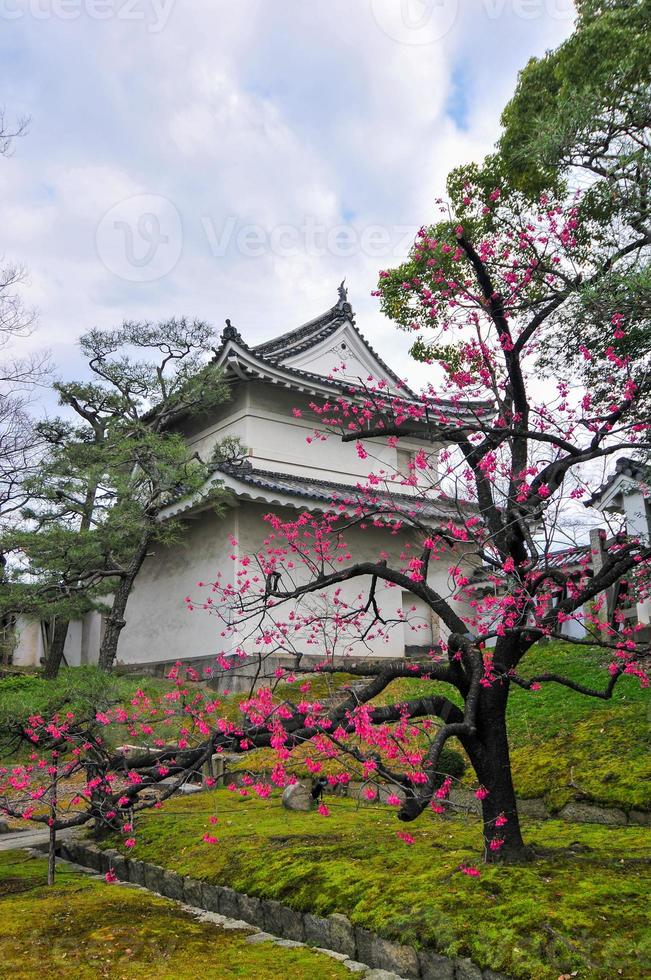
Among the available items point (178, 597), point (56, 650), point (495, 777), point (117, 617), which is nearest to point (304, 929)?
point (495, 777)

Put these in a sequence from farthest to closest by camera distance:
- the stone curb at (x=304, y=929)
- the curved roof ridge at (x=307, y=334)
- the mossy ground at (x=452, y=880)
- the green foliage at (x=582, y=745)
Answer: the curved roof ridge at (x=307, y=334) < the green foliage at (x=582, y=745) < the stone curb at (x=304, y=929) < the mossy ground at (x=452, y=880)

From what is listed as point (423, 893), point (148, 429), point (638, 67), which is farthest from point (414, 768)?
point (148, 429)

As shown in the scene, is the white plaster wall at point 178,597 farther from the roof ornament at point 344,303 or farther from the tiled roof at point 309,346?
the roof ornament at point 344,303

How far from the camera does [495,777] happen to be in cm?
583

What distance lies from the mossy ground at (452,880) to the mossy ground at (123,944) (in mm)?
452

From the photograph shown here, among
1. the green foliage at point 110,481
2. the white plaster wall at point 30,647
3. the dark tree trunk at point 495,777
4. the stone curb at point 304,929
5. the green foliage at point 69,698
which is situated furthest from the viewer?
the white plaster wall at point 30,647

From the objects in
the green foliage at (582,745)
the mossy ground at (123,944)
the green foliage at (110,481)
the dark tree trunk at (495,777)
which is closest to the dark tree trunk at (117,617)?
the green foliage at (110,481)

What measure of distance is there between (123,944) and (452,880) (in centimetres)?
237

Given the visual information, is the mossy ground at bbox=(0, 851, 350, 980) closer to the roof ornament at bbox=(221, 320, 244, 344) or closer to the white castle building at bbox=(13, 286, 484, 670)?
the white castle building at bbox=(13, 286, 484, 670)

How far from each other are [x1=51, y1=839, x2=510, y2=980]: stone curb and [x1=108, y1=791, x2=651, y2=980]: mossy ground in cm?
7

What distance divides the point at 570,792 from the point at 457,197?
313 inches

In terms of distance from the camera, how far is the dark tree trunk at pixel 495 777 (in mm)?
5652

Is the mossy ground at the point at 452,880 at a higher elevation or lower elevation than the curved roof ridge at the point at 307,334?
lower

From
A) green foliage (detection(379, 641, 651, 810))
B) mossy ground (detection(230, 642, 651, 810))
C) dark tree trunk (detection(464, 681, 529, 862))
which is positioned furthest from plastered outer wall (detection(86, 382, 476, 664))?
dark tree trunk (detection(464, 681, 529, 862))
